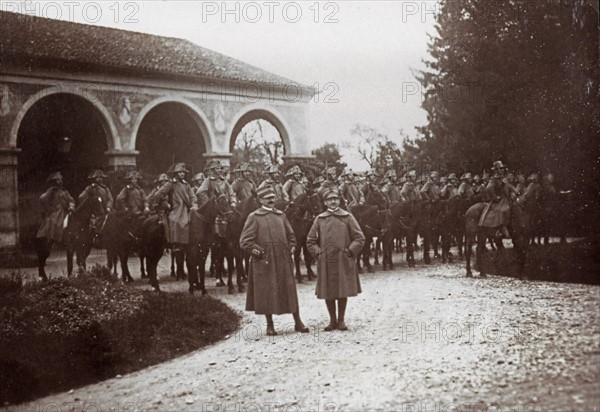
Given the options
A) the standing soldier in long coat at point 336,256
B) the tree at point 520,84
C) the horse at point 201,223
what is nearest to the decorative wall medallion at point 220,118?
the horse at point 201,223

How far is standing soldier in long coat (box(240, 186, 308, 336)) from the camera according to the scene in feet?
22.8

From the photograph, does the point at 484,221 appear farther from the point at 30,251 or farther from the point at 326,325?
the point at 30,251

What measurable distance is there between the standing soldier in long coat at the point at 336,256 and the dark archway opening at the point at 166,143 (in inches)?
449

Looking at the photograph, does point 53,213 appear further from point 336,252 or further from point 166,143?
point 166,143

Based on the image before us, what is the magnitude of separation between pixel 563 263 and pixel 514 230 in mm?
3117

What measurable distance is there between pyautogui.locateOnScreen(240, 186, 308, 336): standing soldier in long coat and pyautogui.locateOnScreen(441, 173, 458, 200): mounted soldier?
3964 millimetres

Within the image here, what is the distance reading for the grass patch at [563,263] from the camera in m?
4.57

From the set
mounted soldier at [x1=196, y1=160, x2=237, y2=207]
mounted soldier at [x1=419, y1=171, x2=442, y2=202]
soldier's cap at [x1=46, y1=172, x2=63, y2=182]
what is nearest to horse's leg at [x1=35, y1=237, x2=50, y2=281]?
soldier's cap at [x1=46, y1=172, x2=63, y2=182]

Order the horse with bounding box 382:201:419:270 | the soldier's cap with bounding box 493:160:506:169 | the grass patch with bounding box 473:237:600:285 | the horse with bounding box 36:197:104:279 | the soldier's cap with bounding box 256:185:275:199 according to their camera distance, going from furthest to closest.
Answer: the horse with bounding box 382:201:419:270 < the horse with bounding box 36:197:104:279 < the soldier's cap with bounding box 256:185:275:199 < the soldier's cap with bounding box 493:160:506:169 < the grass patch with bounding box 473:237:600:285

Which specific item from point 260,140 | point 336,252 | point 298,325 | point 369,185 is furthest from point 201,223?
point 260,140

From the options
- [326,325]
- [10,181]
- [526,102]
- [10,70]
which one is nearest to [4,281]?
[10,181]

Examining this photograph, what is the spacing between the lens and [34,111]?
8172 millimetres

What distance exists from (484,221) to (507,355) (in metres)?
5.02

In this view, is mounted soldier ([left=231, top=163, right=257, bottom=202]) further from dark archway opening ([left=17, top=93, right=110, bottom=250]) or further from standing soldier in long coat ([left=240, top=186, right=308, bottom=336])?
standing soldier in long coat ([left=240, top=186, right=308, bottom=336])
